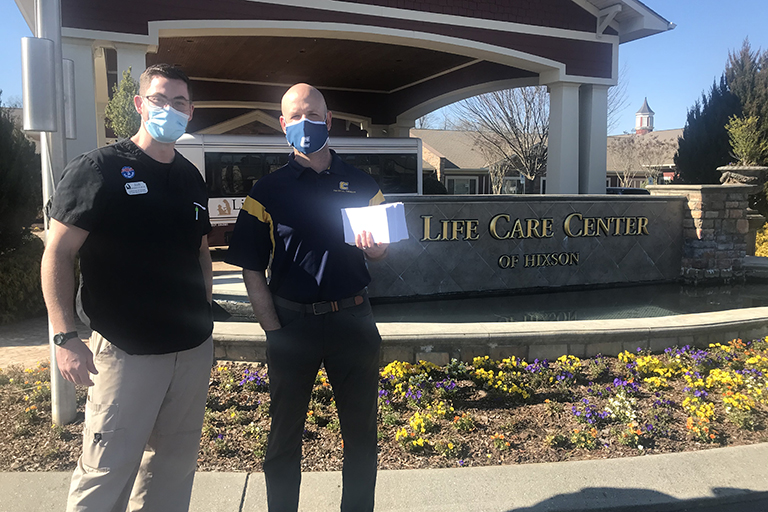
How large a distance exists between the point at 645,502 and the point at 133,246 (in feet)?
9.21

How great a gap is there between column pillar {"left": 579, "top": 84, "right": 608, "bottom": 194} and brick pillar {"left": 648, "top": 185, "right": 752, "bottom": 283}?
14.4 feet

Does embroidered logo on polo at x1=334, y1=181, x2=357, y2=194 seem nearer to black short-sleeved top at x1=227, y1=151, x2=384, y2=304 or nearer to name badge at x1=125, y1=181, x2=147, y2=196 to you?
black short-sleeved top at x1=227, y1=151, x2=384, y2=304

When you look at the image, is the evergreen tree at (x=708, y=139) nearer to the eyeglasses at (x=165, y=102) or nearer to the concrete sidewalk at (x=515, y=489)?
the concrete sidewalk at (x=515, y=489)

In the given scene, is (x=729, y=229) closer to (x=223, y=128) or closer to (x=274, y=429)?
(x=274, y=429)

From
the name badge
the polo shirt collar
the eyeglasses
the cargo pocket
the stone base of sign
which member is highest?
the eyeglasses

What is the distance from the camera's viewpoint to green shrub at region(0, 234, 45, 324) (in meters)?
7.02

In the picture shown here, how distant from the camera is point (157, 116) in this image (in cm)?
230

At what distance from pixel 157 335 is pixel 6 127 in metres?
7.10

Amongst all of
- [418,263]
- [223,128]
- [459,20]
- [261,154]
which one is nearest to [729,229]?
[418,263]

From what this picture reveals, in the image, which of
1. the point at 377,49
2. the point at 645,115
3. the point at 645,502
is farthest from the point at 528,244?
the point at 645,115

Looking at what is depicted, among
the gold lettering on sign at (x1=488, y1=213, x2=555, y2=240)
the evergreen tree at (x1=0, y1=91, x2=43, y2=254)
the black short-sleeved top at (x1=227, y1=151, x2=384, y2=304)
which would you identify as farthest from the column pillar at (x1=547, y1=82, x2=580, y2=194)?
the black short-sleeved top at (x1=227, y1=151, x2=384, y2=304)

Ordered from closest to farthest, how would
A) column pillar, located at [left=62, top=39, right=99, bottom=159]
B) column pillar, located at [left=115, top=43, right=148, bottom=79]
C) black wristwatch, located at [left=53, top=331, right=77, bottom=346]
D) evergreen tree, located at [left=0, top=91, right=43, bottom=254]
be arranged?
black wristwatch, located at [left=53, top=331, right=77, bottom=346] < evergreen tree, located at [left=0, top=91, right=43, bottom=254] < column pillar, located at [left=62, top=39, right=99, bottom=159] < column pillar, located at [left=115, top=43, right=148, bottom=79]

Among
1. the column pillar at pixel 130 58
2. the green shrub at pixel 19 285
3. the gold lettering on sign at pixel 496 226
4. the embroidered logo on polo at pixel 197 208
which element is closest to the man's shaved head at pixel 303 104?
the embroidered logo on polo at pixel 197 208

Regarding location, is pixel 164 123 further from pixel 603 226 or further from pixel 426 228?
pixel 603 226
